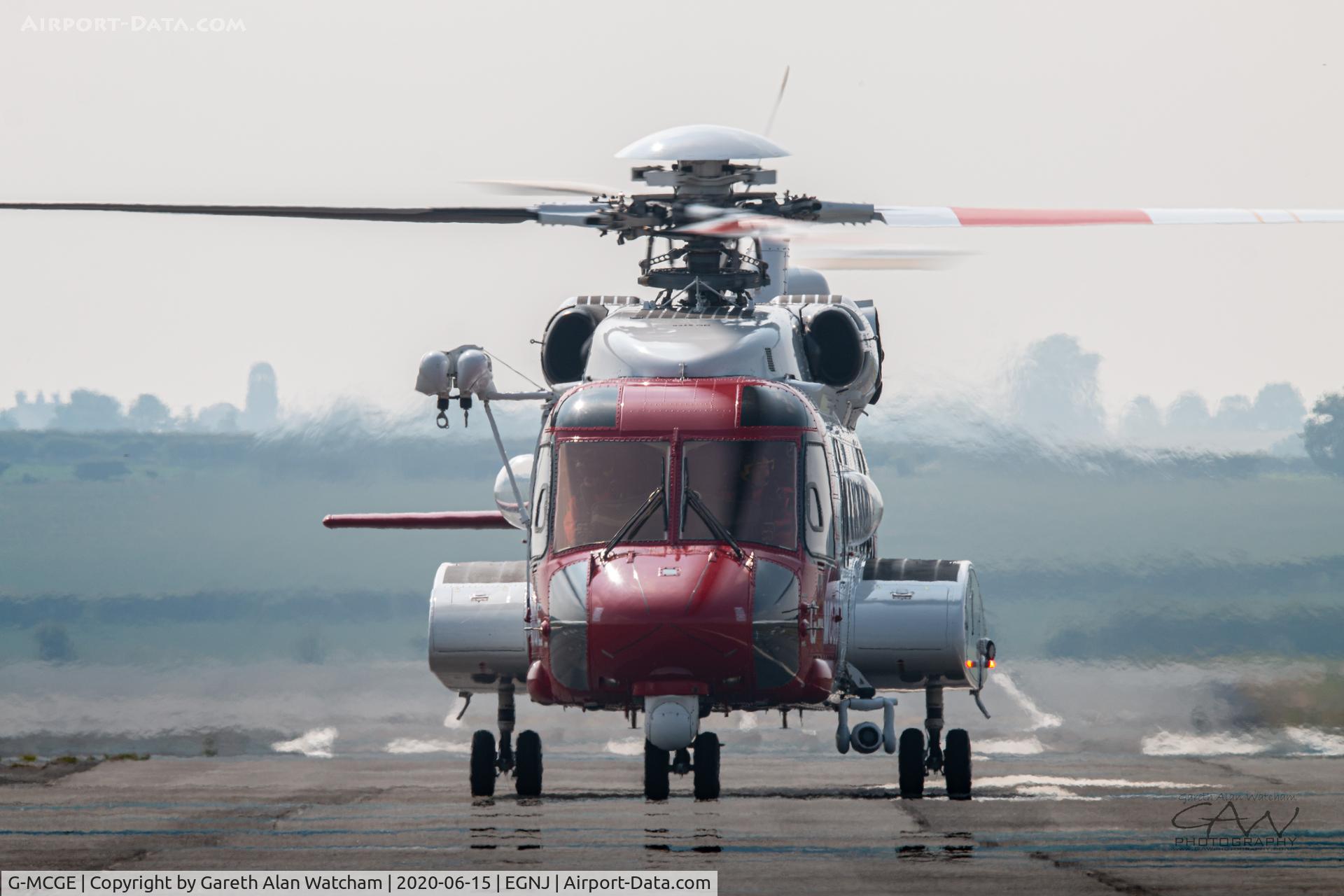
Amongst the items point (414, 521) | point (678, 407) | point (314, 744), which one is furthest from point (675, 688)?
point (314, 744)

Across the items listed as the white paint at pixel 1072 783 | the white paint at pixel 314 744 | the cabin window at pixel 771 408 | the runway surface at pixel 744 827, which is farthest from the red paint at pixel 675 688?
the white paint at pixel 314 744

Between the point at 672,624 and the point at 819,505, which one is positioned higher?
the point at 819,505

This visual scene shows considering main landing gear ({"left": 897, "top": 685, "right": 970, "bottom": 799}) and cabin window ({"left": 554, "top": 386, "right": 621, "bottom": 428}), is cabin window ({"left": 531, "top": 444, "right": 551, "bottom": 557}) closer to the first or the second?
cabin window ({"left": 554, "top": 386, "right": 621, "bottom": 428})

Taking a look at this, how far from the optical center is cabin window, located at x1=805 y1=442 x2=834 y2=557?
59.3 ft

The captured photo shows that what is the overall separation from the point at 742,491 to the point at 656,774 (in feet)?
8.52

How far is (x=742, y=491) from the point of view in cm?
1773

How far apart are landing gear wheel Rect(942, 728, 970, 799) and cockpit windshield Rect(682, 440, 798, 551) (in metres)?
4.01

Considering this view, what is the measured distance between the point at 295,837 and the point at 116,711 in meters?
12.0

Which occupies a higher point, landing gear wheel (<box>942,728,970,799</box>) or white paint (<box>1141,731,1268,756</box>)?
white paint (<box>1141,731,1268,756</box>)

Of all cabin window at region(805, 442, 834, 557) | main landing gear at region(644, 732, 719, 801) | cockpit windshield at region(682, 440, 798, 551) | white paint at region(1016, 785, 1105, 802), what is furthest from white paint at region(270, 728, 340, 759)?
cockpit windshield at region(682, 440, 798, 551)

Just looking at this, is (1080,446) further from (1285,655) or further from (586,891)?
(586,891)

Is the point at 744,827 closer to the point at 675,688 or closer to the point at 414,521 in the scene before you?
the point at 675,688

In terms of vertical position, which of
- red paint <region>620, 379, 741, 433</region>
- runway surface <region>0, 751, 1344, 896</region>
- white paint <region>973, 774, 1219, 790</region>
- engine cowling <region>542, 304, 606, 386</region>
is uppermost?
engine cowling <region>542, 304, 606, 386</region>

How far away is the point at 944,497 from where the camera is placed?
33719 mm
